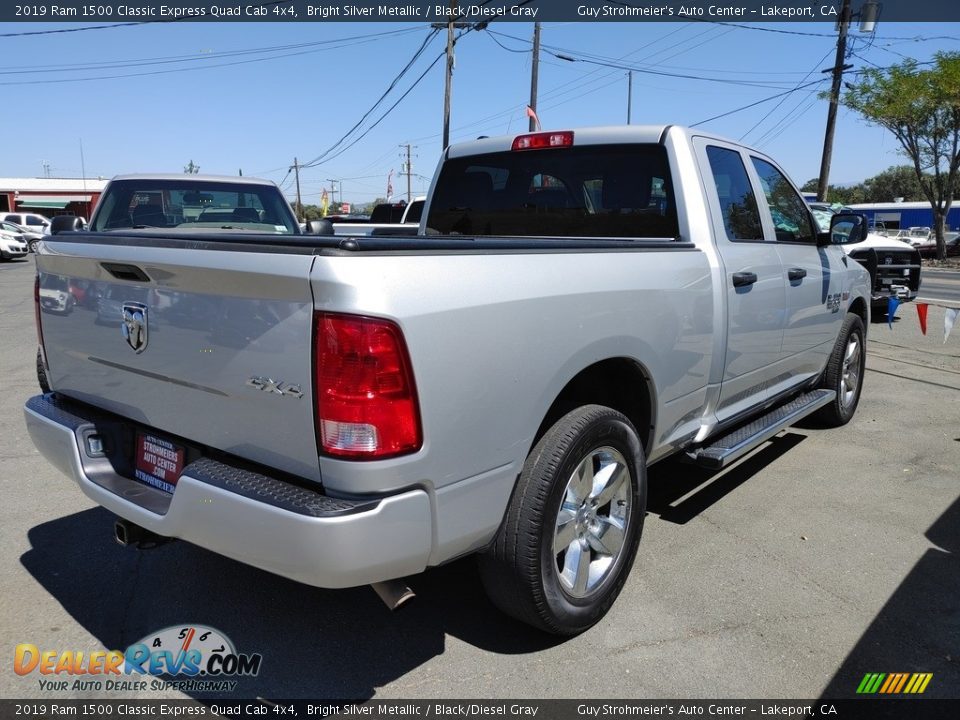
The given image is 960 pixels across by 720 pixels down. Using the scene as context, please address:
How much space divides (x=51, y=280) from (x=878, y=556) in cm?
400

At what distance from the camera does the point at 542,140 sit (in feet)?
14.5

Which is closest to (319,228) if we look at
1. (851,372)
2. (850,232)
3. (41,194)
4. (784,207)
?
(784,207)

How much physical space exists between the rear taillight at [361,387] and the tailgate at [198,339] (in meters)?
0.05

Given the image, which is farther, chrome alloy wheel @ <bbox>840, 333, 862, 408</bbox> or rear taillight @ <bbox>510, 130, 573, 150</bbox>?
chrome alloy wheel @ <bbox>840, 333, 862, 408</bbox>

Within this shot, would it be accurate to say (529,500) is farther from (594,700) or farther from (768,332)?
(768,332)

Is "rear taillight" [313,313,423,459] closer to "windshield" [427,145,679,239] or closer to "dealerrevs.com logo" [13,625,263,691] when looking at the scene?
"dealerrevs.com logo" [13,625,263,691]

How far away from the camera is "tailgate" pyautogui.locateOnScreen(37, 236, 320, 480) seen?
2.18m

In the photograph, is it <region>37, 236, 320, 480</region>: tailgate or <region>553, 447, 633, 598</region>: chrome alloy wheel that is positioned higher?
<region>37, 236, 320, 480</region>: tailgate

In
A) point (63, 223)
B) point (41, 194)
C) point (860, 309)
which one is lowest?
point (860, 309)

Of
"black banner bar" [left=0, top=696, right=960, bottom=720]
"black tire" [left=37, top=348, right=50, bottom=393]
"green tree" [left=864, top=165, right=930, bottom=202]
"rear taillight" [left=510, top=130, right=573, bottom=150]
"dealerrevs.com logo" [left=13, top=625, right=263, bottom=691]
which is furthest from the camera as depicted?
"green tree" [left=864, top=165, right=930, bottom=202]

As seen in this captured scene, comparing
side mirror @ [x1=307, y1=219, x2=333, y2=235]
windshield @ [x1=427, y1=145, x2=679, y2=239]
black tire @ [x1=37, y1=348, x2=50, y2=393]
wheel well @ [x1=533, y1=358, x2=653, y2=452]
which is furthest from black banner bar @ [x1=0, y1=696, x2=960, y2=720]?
side mirror @ [x1=307, y1=219, x2=333, y2=235]

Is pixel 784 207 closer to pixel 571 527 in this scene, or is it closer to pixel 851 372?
pixel 851 372

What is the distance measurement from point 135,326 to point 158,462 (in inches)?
19.3

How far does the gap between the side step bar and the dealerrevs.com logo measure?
2.21 meters
